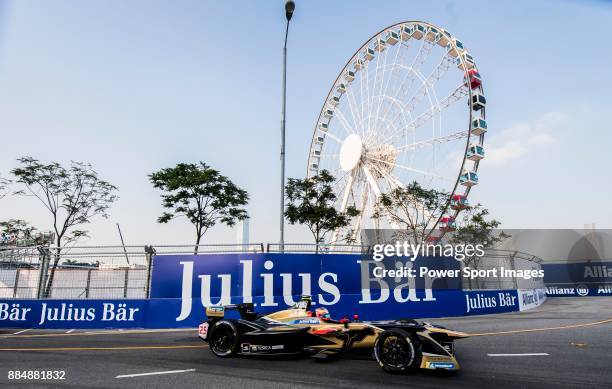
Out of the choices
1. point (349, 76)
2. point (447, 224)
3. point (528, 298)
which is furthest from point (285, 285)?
point (349, 76)

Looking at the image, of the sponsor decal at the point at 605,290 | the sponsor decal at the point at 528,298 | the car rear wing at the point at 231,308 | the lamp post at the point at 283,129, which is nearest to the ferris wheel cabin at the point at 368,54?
the lamp post at the point at 283,129

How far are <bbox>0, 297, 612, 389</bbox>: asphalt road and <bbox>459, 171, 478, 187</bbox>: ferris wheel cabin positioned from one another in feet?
67.9

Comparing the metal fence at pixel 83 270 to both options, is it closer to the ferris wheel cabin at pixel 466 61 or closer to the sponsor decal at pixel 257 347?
the sponsor decal at pixel 257 347

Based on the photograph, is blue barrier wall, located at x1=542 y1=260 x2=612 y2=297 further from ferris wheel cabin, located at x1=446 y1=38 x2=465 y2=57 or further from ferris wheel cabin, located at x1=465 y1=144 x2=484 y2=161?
ferris wheel cabin, located at x1=446 y1=38 x2=465 y2=57

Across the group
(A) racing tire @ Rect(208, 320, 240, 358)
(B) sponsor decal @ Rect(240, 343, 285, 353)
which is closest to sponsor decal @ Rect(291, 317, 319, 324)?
(B) sponsor decal @ Rect(240, 343, 285, 353)

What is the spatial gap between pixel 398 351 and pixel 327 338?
1.26 metres

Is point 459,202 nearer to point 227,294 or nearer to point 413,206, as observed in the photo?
point 413,206

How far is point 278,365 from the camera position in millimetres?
6117

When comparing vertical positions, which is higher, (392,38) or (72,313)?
(392,38)

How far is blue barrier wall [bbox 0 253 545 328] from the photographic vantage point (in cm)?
1111

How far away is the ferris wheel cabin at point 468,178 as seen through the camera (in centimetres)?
2908

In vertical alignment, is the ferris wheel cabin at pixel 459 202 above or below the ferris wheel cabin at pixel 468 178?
below

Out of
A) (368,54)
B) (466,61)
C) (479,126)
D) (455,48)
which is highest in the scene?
(368,54)

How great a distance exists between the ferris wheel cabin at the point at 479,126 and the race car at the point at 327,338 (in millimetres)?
24870
